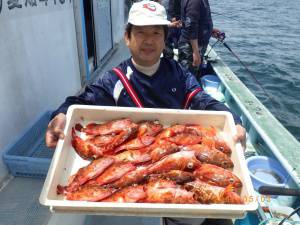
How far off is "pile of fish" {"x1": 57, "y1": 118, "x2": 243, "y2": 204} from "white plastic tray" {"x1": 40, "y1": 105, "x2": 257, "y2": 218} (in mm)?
55

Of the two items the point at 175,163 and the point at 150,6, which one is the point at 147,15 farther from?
the point at 175,163

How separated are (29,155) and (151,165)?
163cm

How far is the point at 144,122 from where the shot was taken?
2.08 meters

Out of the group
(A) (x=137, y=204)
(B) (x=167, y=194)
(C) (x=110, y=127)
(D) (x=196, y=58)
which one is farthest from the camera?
(D) (x=196, y=58)

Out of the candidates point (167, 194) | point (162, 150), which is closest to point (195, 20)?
point (162, 150)

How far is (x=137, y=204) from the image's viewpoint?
1.39 meters

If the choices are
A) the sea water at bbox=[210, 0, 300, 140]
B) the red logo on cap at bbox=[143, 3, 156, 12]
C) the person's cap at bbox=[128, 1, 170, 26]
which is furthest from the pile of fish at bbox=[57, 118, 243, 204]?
the sea water at bbox=[210, 0, 300, 140]

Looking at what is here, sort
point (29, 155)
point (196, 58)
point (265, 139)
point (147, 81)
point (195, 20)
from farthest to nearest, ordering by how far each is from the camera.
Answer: point (196, 58) → point (195, 20) → point (265, 139) → point (29, 155) → point (147, 81)

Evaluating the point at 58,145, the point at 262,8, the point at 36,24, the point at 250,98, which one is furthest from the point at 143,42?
the point at 262,8

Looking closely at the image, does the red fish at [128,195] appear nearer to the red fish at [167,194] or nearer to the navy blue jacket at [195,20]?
the red fish at [167,194]

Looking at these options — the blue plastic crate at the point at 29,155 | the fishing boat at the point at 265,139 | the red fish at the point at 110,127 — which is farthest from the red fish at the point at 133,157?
the blue plastic crate at the point at 29,155

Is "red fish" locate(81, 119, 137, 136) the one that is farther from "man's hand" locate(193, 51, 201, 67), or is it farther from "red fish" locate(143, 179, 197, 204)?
"man's hand" locate(193, 51, 201, 67)

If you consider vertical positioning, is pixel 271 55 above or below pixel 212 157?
below

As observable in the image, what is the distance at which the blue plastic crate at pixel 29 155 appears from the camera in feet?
8.57
